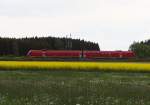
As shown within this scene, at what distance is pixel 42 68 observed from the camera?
45.8m

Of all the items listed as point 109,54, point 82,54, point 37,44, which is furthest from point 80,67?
point 37,44

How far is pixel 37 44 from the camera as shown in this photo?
494 feet

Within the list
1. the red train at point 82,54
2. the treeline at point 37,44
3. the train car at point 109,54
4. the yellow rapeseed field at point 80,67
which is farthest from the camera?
the treeline at point 37,44

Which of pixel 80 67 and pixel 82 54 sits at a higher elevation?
pixel 82 54

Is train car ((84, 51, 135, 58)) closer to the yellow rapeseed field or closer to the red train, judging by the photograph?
Result: the red train

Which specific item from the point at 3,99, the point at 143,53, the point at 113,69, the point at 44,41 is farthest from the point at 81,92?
the point at 44,41

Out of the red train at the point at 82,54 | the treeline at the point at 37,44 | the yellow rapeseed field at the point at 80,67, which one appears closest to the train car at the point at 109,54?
the red train at the point at 82,54

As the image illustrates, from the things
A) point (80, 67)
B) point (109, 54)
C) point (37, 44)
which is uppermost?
point (37, 44)

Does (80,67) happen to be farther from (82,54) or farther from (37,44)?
(37,44)

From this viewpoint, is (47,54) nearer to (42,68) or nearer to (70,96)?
(42,68)

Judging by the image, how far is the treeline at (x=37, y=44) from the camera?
14450 centimetres

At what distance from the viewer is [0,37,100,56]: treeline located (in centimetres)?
14450

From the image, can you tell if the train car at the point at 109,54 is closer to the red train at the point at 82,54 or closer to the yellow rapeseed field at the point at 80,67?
the red train at the point at 82,54

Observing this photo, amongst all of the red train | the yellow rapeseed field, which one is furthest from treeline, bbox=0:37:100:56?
the yellow rapeseed field
